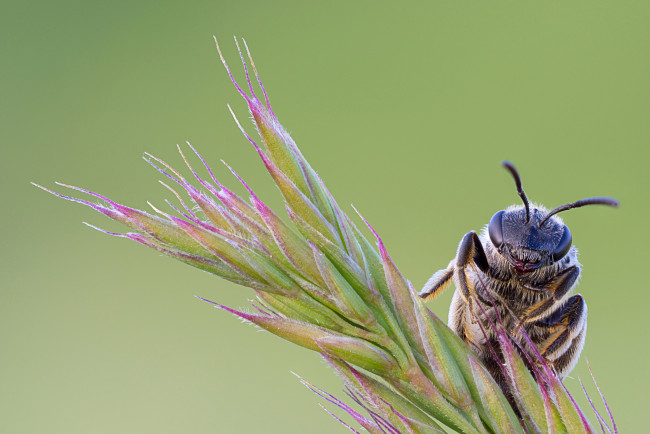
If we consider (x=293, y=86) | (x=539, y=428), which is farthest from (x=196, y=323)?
(x=539, y=428)

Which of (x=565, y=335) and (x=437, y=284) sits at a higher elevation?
(x=437, y=284)

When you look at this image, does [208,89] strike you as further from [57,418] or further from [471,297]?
[471,297]

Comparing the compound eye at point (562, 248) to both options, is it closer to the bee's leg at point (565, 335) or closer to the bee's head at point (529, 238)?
the bee's head at point (529, 238)

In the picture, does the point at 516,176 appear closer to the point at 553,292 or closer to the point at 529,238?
the point at 529,238

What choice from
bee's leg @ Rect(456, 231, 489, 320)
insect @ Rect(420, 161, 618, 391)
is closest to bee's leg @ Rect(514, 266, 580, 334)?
insect @ Rect(420, 161, 618, 391)

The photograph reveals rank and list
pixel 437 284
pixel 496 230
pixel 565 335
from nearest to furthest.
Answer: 1. pixel 565 335
2. pixel 496 230
3. pixel 437 284

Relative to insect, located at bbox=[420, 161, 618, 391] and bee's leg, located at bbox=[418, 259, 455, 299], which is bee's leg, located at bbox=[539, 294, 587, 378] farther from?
bee's leg, located at bbox=[418, 259, 455, 299]

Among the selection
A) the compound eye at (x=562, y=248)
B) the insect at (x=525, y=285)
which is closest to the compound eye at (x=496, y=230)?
the insect at (x=525, y=285)

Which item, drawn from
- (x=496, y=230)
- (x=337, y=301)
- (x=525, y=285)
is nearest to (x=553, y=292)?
(x=525, y=285)
